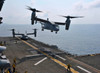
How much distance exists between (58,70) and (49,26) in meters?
21.4

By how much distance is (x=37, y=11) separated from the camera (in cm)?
3180

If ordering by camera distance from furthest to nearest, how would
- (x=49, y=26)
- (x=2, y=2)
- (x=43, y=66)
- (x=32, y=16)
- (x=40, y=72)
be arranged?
(x=49, y=26)
(x=32, y=16)
(x=43, y=66)
(x=40, y=72)
(x=2, y=2)

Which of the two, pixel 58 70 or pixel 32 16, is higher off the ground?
pixel 32 16

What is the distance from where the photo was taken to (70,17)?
3350 cm

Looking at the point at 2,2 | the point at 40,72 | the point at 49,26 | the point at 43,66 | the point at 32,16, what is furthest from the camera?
the point at 49,26

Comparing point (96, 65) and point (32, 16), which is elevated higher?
point (32, 16)

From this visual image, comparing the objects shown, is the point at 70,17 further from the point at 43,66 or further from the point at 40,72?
the point at 40,72

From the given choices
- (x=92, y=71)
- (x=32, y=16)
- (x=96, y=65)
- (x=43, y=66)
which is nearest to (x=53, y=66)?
(x=43, y=66)

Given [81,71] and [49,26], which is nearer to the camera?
[81,71]

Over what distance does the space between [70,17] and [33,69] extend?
67.2ft

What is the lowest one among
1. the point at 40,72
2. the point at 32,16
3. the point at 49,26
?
the point at 40,72

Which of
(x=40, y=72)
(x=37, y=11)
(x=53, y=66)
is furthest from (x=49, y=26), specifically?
(x=40, y=72)

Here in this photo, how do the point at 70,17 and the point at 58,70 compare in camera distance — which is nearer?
the point at 58,70

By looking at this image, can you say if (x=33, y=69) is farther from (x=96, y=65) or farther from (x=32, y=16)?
(x=32, y=16)
